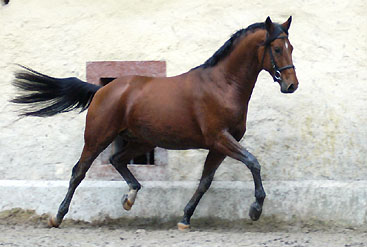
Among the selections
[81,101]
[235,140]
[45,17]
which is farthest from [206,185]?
[45,17]

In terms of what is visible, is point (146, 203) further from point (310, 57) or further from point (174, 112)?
point (310, 57)

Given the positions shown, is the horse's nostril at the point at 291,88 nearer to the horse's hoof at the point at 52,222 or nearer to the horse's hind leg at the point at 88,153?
the horse's hind leg at the point at 88,153

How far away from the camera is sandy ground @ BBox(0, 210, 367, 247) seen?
545 centimetres

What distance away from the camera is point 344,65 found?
6.49 meters

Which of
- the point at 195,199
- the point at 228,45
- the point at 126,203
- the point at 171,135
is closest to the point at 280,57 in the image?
the point at 228,45

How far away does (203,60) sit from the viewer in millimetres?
6668

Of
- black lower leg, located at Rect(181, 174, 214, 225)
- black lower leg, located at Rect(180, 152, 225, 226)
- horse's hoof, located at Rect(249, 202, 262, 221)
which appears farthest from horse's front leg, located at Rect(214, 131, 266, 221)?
black lower leg, located at Rect(181, 174, 214, 225)

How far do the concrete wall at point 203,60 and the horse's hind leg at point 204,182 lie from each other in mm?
397

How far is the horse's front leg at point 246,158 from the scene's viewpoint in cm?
552

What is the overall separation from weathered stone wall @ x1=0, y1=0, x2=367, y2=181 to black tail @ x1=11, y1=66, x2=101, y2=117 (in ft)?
1.30

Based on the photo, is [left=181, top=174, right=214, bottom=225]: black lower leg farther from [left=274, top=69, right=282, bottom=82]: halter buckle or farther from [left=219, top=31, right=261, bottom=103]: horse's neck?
[left=274, top=69, right=282, bottom=82]: halter buckle

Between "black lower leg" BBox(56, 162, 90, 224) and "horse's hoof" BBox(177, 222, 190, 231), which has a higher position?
"black lower leg" BBox(56, 162, 90, 224)

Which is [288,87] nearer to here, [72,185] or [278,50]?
[278,50]

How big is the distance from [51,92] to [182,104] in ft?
4.77
